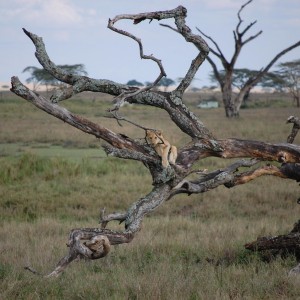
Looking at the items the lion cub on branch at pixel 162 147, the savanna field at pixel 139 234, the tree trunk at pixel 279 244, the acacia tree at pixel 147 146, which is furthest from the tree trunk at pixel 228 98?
the lion cub on branch at pixel 162 147

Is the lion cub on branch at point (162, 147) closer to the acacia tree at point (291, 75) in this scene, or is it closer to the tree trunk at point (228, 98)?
the tree trunk at point (228, 98)

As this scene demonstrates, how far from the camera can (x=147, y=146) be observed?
561 centimetres

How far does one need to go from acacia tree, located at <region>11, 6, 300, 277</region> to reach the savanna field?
1.49 feet

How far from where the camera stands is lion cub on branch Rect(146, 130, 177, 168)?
5.48 m

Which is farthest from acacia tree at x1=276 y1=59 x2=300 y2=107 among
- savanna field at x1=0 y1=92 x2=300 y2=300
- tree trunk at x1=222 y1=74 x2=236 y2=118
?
savanna field at x1=0 y1=92 x2=300 y2=300

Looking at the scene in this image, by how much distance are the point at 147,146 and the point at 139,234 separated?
3161mm

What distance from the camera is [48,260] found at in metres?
6.69

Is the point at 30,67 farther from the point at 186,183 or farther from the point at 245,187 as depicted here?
the point at 186,183

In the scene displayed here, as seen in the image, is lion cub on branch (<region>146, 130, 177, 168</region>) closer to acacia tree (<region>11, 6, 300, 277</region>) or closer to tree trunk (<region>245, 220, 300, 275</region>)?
acacia tree (<region>11, 6, 300, 277</region>)

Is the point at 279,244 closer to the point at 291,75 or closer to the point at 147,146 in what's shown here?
the point at 147,146

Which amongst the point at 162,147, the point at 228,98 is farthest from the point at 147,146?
the point at 228,98

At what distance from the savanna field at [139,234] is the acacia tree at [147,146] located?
1.49 feet

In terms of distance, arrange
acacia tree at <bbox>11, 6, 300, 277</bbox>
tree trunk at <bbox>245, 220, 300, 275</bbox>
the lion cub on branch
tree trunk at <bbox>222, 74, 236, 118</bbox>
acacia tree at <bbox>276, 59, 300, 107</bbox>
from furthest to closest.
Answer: acacia tree at <bbox>276, 59, 300, 107</bbox>, tree trunk at <bbox>222, 74, 236, 118</bbox>, tree trunk at <bbox>245, 220, 300, 275</bbox>, the lion cub on branch, acacia tree at <bbox>11, 6, 300, 277</bbox>

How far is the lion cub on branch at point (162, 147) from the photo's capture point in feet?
18.0
